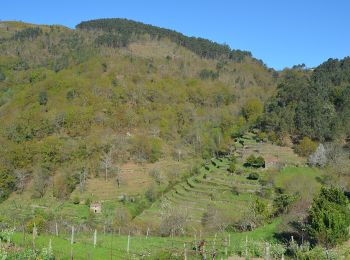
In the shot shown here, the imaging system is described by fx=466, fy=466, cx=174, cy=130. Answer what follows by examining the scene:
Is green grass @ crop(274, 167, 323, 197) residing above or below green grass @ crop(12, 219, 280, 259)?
above

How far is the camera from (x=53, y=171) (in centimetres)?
5391

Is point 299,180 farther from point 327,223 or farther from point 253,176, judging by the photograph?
point 327,223

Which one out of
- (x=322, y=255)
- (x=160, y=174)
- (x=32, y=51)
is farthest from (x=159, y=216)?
(x=32, y=51)

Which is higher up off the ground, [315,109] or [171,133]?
[315,109]

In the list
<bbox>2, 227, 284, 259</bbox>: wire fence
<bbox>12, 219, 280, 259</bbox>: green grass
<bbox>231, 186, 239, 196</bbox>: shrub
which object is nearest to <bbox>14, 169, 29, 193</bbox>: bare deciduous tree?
<bbox>231, 186, 239, 196</bbox>: shrub

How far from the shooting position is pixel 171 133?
70250mm

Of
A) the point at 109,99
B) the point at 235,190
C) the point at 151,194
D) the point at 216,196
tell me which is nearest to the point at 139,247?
the point at 216,196

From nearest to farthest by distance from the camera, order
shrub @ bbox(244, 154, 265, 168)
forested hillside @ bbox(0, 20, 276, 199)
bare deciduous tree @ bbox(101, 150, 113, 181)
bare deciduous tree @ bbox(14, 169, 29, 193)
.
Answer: shrub @ bbox(244, 154, 265, 168) → bare deciduous tree @ bbox(14, 169, 29, 193) → bare deciduous tree @ bbox(101, 150, 113, 181) → forested hillside @ bbox(0, 20, 276, 199)

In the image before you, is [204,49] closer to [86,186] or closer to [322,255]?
[86,186]

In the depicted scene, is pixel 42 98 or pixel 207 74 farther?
pixel 207 74

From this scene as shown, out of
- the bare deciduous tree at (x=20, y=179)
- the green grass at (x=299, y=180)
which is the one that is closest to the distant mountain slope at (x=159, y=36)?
the bare deciduous tree at (x=20, y=179)

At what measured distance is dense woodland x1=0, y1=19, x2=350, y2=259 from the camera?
101 ft

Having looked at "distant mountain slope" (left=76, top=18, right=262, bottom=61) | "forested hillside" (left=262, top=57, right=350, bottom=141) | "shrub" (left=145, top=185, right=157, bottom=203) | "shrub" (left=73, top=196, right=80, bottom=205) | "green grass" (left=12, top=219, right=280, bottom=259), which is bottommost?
"shrub" (left=73, top=196, right=80, bottom=205)

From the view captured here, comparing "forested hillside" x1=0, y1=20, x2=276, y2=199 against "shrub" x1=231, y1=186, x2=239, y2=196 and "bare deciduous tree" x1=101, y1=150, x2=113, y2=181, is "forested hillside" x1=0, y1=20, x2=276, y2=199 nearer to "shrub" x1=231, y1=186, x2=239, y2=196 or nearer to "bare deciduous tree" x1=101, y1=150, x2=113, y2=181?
"bare deciduous tree" x1=101, y1=150, x2=113, y2=181
